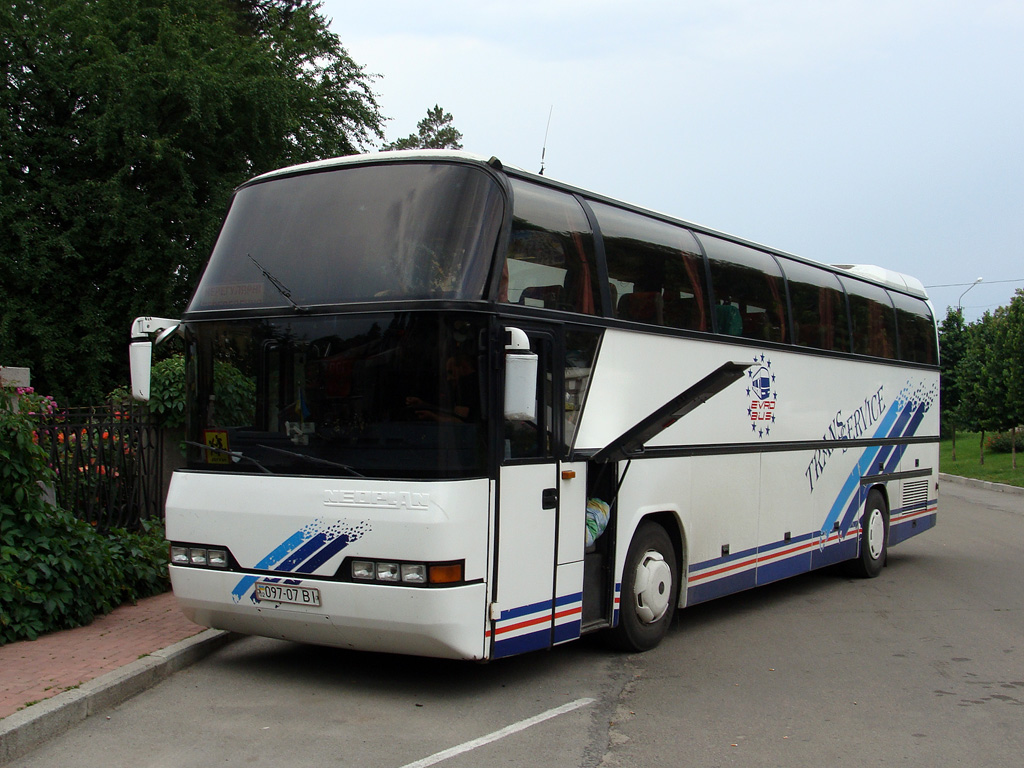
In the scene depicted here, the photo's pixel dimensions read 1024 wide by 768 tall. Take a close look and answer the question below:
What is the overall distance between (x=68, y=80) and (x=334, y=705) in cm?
1770

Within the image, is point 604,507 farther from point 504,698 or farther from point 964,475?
point 964,475

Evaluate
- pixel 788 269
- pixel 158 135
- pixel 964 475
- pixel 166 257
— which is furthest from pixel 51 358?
pixel 964 475

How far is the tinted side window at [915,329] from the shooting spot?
13.7 m

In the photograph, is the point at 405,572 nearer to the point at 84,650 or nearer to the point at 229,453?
the point at 229,453

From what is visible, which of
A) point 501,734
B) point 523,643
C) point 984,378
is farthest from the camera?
point 984,378

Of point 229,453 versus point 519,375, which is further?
point 229,453

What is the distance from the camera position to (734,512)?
9375 mm

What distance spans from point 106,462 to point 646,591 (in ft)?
16.7

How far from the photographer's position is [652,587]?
26.0 ft

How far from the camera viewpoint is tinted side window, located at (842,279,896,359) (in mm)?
12242

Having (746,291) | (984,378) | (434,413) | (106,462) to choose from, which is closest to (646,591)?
(434,413)

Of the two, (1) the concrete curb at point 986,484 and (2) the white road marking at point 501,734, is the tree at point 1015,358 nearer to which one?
(1) the concrete curb at point 986,484

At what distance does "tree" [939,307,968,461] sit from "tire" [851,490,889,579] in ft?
105

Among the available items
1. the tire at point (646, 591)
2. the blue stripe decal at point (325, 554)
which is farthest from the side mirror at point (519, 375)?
the tire at point (646, 591)
